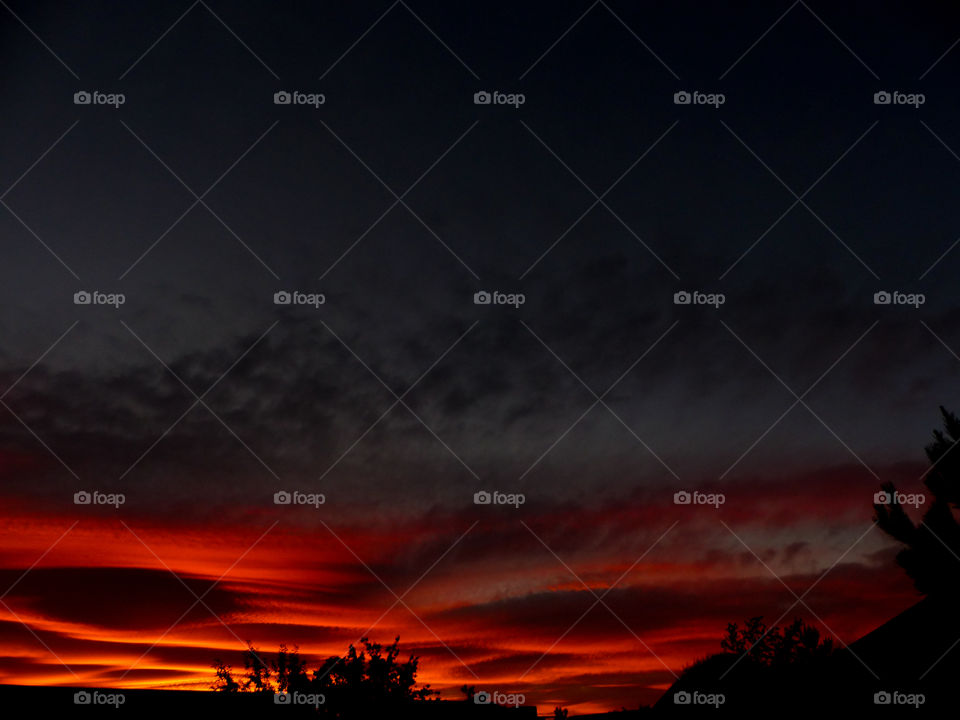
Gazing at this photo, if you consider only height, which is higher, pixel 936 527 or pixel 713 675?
pixel 936 527

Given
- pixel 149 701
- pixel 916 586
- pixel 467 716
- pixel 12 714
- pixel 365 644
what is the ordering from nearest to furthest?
1. pixel 12 714
2. pixel 149 701
3. pixel 916 586
4. pixel 467 716
5. pixel 365 644

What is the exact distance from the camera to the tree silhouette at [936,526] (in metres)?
14.4

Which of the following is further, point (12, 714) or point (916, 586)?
point (916, 586)

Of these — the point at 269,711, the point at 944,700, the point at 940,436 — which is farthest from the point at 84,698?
the point at 940,436

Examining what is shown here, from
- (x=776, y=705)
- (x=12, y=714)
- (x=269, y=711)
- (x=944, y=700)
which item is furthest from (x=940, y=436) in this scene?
(x=12, y=714)

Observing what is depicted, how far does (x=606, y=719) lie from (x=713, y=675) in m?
2.18

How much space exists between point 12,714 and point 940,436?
48.4 feet

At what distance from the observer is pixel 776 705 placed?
1473 centimetres

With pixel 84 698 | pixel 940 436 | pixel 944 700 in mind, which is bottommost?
pixel 944 700

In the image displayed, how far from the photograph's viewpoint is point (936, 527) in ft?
48.3

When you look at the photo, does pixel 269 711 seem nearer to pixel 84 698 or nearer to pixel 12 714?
pixel 84 698

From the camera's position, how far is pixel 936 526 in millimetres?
14719

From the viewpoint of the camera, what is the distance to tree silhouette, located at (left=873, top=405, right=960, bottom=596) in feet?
47.4

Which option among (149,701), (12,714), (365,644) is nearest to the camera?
(12,714)
